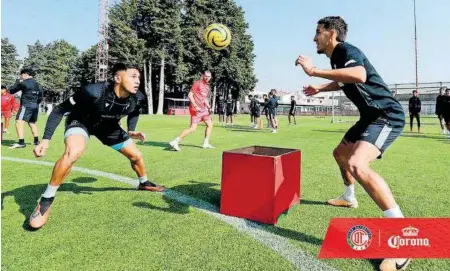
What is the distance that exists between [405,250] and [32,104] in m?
10.9

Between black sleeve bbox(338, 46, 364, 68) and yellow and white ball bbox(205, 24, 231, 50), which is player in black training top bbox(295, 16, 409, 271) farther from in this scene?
yellow and white ball bbox(205, 24, 231, 50)

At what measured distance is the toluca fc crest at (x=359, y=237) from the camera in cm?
270

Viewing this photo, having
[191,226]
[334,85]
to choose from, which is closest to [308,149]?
[334,85]

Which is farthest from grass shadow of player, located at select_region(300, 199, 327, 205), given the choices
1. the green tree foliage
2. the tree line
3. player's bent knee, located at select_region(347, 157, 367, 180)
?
the green tree foliage

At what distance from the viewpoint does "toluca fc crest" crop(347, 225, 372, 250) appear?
2.70 meters

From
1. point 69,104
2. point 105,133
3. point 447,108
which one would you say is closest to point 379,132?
point 105,133

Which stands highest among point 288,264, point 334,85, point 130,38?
point 130,38

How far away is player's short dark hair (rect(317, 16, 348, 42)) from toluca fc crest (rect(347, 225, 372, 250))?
6.43ft

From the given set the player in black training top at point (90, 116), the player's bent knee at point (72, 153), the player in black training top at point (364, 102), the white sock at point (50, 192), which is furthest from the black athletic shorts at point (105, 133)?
the player in black training top at point (364, 102)

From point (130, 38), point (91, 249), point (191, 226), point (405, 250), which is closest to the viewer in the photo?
point (405, 250)

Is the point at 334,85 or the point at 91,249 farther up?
the point at 334,85

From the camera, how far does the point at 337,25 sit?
3.53m

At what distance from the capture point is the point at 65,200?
4672 millimetres

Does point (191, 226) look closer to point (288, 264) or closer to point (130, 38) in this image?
point (288, 264)
